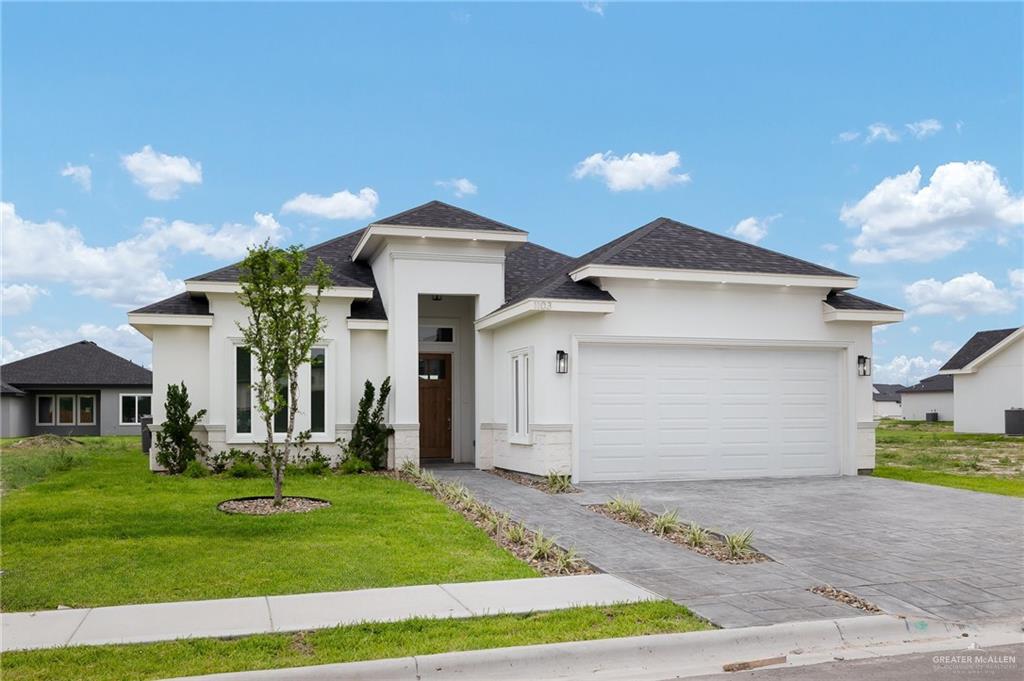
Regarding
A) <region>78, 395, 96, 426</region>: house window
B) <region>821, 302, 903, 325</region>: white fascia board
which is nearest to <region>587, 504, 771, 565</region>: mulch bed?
<region>821, 302, 903, 325</region>: white fascia board

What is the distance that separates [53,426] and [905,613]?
133 feet

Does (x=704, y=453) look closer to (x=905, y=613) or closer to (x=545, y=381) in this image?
(x=545, y=381)

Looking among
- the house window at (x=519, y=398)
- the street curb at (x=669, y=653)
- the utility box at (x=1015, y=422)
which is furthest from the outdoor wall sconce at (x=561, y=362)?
the utility box at (x=1015, y=422)

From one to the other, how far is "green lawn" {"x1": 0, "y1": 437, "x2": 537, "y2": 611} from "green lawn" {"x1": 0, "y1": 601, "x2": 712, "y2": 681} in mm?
1357

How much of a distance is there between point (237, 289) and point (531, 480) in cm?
703

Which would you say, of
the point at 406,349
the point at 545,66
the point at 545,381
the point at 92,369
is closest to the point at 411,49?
the point at 545,66

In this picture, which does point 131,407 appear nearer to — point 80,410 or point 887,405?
point 80,410

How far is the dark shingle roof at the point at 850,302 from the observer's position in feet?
54.2

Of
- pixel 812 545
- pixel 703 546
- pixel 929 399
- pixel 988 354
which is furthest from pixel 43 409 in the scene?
pixel 929 399

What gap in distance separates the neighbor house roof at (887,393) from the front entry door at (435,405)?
206ft

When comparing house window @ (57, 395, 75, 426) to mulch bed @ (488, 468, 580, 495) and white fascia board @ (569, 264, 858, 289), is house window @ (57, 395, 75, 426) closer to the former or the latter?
mulch bed @ (488, 468, 580, 495)

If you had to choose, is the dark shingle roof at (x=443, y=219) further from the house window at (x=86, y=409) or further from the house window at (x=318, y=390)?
the house window at (x=86, y=409)

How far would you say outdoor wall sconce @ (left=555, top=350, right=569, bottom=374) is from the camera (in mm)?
14705

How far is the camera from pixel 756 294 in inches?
637
